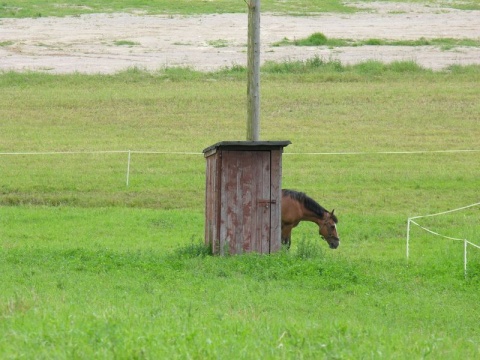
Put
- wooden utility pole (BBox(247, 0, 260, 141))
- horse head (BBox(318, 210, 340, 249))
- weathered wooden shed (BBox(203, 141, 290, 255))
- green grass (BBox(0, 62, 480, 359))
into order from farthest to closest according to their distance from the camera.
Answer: horse head (BBox(318, 210, 340, 249)) < wooden utility pole (BBox(247, 0, 260, 141)) < weathered wooden shed (BBox(203, 141, 290, 255)) < green grass (BBox(0, 62, 480, 359))

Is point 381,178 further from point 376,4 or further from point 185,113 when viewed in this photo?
point 376,4

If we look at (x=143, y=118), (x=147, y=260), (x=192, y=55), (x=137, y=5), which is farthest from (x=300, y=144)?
(x=137, y=5)

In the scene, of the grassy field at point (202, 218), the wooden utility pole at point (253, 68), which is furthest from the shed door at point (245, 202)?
the wooden utility pole at point (253, 68)

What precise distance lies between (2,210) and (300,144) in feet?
35.2

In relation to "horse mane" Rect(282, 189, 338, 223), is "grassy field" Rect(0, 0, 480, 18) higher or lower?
higher

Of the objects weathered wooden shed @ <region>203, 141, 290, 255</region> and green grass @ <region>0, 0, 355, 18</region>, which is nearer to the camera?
weathered wooden shed @ <region>203, 141, 290, 255</region>

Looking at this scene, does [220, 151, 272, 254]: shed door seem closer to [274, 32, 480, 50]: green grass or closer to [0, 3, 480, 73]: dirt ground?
[0, 3, 480, 73]: dirt ground

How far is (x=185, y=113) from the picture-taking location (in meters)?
35.4

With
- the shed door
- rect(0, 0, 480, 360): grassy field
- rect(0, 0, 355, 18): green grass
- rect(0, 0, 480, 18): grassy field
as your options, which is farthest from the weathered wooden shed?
rect(0, 0, 480, 18): grassy field

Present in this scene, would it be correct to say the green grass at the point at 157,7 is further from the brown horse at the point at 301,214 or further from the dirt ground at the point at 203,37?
A: the brown horse at the point at 301,214

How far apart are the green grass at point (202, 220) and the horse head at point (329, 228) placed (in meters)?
0.26

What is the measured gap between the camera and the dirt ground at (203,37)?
4609cm

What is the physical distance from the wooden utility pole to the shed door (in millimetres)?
1043

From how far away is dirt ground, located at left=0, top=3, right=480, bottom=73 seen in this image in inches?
1815
